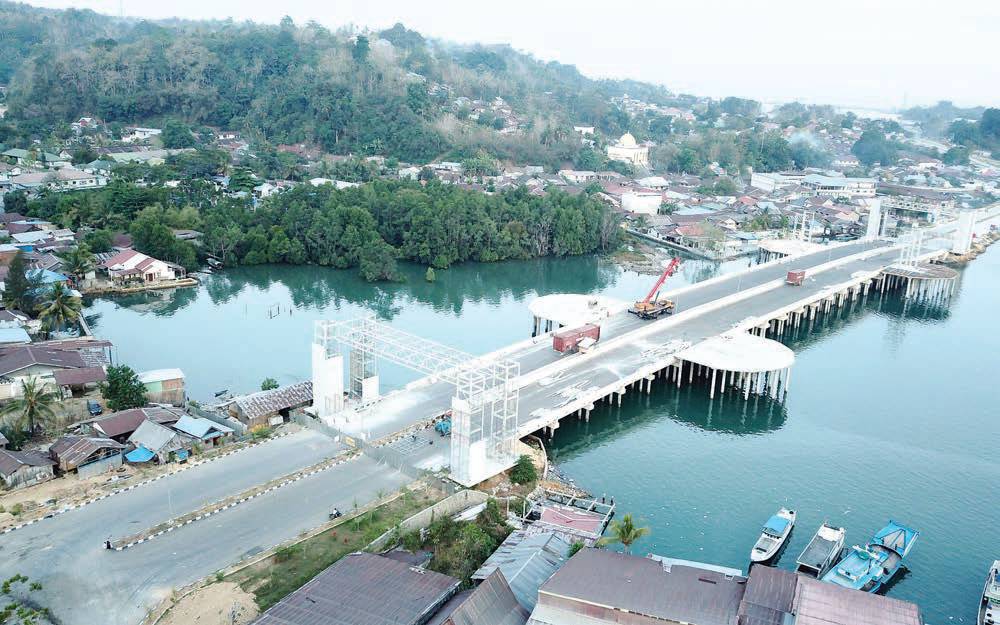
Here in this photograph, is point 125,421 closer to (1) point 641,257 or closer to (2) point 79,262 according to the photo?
(2) point 79,262

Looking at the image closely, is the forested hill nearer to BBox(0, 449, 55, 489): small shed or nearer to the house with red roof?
the house with red roof

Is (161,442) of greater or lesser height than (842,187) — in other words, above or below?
below

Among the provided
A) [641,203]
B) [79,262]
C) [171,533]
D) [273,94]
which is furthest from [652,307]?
[273,94]

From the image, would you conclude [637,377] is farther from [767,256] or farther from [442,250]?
[767,256]

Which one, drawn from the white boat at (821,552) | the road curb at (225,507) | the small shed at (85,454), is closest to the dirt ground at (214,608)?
the road curb at (225,507)

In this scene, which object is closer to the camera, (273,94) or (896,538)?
(896,538)

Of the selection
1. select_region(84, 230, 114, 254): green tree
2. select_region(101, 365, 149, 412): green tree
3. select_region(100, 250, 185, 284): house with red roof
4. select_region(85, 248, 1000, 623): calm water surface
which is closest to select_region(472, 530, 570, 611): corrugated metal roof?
select_region(85, 248, 1000, 623): calm water surface

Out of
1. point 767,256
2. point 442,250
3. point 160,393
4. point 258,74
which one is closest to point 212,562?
point 160,393
